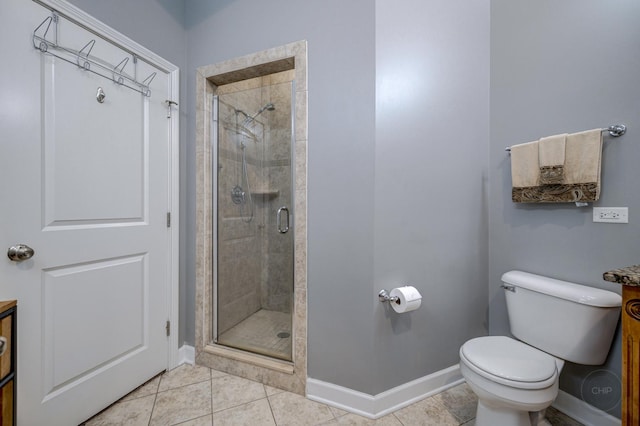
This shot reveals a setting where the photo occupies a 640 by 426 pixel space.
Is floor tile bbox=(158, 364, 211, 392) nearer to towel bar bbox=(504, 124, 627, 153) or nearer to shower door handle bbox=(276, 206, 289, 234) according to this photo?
shower door handle bbox=(276, 206, 289, 234)

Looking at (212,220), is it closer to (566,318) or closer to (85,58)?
(85,58)

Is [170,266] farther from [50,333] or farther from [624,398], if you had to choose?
[624,398]

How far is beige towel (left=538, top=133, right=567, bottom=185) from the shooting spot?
1369 mm

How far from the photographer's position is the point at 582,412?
1.34 meters

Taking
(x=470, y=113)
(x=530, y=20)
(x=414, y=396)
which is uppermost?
(x=530, y=20)

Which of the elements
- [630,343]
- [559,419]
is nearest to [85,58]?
[630,343]

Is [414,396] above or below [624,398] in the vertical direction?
below

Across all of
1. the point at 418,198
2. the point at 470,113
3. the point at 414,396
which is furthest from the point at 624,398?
the point at 470,113

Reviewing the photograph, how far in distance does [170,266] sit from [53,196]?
0.76 metres

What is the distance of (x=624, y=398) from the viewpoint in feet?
2.66

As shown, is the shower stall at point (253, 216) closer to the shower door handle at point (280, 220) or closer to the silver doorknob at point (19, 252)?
the shower door handle at point (280, 220)

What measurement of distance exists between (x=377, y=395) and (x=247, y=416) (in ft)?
2.38

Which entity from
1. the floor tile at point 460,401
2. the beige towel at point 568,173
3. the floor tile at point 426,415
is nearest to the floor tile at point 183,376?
the floor tile at point 426,415

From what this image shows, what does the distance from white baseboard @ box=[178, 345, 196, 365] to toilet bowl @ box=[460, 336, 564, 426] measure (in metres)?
1.78
